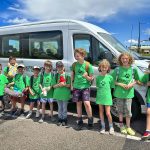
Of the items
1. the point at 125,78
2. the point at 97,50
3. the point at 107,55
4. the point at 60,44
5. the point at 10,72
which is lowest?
the point at 125,78

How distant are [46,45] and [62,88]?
1.75m

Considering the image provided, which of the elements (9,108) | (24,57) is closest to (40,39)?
(24,57)

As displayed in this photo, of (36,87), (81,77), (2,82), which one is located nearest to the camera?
(81,77)

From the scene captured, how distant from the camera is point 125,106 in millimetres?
5301

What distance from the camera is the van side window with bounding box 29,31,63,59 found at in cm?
672

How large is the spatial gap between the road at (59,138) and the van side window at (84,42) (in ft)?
5.21

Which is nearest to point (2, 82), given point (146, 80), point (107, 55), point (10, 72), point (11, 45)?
point (10, 72)

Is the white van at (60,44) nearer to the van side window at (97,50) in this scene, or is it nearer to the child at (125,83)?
the van side window at (97,50)

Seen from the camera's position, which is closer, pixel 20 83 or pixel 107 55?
pixel 107 55

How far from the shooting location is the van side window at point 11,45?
25.2 feet

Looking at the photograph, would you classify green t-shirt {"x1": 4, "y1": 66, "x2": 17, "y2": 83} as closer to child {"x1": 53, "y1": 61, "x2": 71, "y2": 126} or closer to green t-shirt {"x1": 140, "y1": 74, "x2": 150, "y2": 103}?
child {"x1": 53, "y1": 61, "x2": 71, "y2": 126}

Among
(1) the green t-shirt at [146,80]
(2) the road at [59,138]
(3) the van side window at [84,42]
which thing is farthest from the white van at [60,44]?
(2) the road at [59,138]

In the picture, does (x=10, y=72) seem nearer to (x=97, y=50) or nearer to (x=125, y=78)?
(x=97, y=50)

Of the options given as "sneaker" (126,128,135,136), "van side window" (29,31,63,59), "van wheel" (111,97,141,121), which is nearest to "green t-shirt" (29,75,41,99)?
"van side window" (29,31,63,59)
